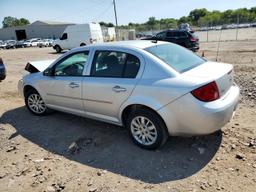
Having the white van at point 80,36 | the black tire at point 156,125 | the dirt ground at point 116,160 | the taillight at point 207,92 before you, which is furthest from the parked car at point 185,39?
the taillight at point 207,92

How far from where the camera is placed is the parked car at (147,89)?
3639mm

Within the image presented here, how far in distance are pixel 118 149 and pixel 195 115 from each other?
1.41 m

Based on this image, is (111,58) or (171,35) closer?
(111,58)

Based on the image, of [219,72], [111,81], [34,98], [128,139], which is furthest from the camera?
[34,98]

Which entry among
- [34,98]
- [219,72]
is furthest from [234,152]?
[34,98]

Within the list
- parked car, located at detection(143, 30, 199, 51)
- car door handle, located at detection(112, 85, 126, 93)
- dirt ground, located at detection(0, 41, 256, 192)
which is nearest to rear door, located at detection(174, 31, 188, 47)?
parked car, located at detection(143, 30, 199, 51)

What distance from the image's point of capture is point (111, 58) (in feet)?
14.7

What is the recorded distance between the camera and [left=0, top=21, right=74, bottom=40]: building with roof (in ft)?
212

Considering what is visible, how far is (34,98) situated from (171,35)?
15.2 m

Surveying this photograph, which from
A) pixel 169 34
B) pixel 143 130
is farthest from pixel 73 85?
pixel 169 34

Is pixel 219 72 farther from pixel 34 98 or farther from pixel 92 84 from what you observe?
pixel 34 98

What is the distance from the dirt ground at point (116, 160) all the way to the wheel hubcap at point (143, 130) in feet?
0.59

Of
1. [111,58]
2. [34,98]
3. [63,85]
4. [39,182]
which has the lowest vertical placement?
[39,182]

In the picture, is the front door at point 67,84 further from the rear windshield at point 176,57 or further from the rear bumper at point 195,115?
the rear bumper at point 195,115
